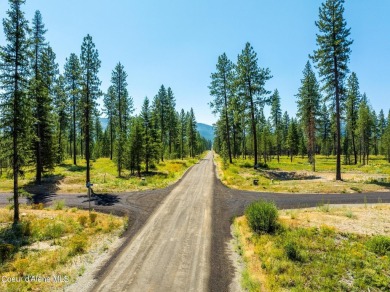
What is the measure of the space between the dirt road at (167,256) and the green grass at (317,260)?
2.19 meters

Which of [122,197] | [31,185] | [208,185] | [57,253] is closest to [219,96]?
[208,185]

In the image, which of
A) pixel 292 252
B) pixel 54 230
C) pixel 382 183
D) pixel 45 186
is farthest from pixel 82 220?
pixel 382 183

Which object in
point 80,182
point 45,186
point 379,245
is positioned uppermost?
point 80,182

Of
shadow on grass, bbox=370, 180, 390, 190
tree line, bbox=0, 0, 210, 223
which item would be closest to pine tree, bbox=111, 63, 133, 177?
tree line, bbox=0, 0, 210, 223

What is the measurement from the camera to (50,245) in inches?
560

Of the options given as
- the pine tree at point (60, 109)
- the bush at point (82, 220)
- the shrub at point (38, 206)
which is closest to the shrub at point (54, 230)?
the bush at point (82, 220)

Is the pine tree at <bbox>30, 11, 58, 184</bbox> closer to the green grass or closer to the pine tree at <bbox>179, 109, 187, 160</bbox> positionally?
the green grass

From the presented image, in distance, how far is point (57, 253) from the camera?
12711 millimetres

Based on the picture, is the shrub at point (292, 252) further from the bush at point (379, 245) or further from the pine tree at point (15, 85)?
the pine tree at point (15, 85)

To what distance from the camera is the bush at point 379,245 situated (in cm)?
1122

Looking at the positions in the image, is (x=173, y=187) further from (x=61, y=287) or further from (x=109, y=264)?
(x=61, y=287)

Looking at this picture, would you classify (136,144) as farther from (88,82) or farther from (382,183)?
(382,183)

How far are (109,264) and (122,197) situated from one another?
45.5 ft

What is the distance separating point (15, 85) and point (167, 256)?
618 inches
